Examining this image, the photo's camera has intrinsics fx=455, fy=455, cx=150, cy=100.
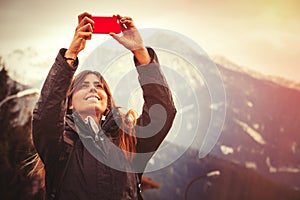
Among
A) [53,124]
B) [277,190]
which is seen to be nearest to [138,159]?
[53,124]

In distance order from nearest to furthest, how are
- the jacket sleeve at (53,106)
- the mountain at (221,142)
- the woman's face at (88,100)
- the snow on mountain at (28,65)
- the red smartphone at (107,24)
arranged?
the jacket sleeve at (53,106) < the woman's face at (88,100) < the red smartphone at (107,24) < the mountain at (221,142) < the snow on mountain at (28,65)

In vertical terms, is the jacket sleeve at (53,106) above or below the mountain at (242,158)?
above

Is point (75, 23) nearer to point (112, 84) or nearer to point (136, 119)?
point (112, 84)

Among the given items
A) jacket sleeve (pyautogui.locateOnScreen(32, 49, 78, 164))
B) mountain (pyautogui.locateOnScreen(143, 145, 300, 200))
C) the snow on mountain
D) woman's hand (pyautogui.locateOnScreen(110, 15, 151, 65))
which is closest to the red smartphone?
woman's hand (pyautogui.locateOnScreen(110, 15, 151, 65))

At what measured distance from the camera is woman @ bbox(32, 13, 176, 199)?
179 cm

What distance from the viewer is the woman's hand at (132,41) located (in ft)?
6.31

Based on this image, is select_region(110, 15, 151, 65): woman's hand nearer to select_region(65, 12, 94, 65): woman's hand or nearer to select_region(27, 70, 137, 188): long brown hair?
select_region(65, 12, 94, 65): woman's hand

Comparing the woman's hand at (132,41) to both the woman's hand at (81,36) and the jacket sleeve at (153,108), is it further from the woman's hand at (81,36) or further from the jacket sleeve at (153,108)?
the woman's hand at (81,36)

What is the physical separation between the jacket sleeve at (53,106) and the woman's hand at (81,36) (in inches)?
2.5

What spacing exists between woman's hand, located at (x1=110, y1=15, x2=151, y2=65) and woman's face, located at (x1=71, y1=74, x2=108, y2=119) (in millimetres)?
257

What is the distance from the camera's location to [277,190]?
2.53 metres

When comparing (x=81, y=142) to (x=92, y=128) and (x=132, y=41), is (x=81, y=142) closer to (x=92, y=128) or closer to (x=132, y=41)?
(x=92, y=128)

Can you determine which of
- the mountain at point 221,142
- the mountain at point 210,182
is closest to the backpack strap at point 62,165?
the mountain at point 221,142

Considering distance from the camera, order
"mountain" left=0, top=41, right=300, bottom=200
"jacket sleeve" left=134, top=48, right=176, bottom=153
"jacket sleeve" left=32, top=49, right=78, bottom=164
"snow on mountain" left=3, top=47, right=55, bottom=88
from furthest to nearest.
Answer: "snow on mountain" left=3, top=47, right=55, bottom=88
"mountain" left=0, top=41, right=300, bottom=200
"jacket sleeve" left=134, top=48, right=176, bottom=153
"jacket sleeve" left=32, top=49, right=78, bottom=164
